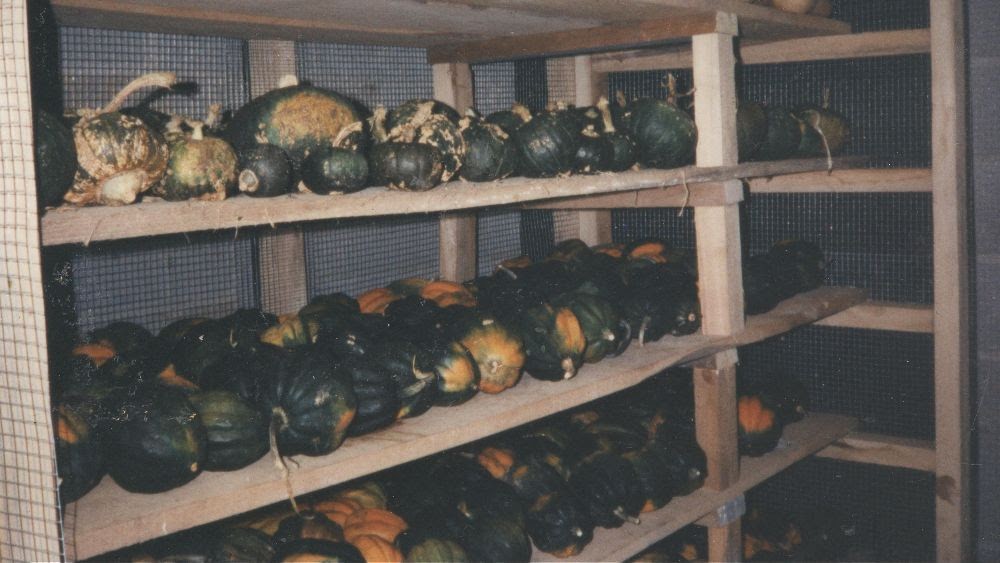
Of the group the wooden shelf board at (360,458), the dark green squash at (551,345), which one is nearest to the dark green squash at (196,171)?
the wooden shelf board at (360,458)

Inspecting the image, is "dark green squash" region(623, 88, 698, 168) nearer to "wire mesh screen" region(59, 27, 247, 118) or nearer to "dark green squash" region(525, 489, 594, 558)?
"dark green squash" region(525, 489, 594, 558)

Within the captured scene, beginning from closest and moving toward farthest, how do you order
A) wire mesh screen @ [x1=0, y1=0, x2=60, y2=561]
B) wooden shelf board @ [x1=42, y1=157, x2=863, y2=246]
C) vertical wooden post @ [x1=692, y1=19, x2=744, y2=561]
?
wire mesh screen @ [x1=0, y1=0, x2=60, y2=561], wooden shelf board @ [x1=42, y1=157, x2=863, y2=246], vertical wooden post @ [x1=692, y1=19, x2=744, y2=561]

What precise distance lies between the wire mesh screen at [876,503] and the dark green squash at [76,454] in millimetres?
4416

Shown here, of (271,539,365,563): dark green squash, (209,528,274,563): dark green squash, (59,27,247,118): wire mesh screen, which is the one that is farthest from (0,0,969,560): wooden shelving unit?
(209,528,274,563): dark green squash

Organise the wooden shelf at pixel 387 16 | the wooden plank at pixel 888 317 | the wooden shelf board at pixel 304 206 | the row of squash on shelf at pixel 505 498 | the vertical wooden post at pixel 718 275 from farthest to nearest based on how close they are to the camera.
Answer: the wooden plank at pixel 888 317, the vertical wooden post at pixel 718 275, the wooden shelf at pixel 387 16, the row of squash on shelf at pixel 505 498, the wooden shelf board at pixel 304 206

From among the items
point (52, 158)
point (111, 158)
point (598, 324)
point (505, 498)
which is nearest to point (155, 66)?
point (111, 158)

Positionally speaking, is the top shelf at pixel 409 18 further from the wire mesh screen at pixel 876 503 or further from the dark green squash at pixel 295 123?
the wire mesh screen at pixel 876 503

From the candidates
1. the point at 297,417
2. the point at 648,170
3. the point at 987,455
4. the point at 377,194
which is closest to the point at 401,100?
the point at 648,170

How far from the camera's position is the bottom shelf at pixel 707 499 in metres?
3.53

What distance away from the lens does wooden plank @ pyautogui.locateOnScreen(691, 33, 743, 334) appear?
376 cm

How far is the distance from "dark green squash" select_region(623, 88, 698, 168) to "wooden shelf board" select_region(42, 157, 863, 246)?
10cm

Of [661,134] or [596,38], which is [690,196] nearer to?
[661,134]

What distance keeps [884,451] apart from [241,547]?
12.5 feet

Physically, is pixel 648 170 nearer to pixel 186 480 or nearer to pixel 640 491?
pixel 640 491
